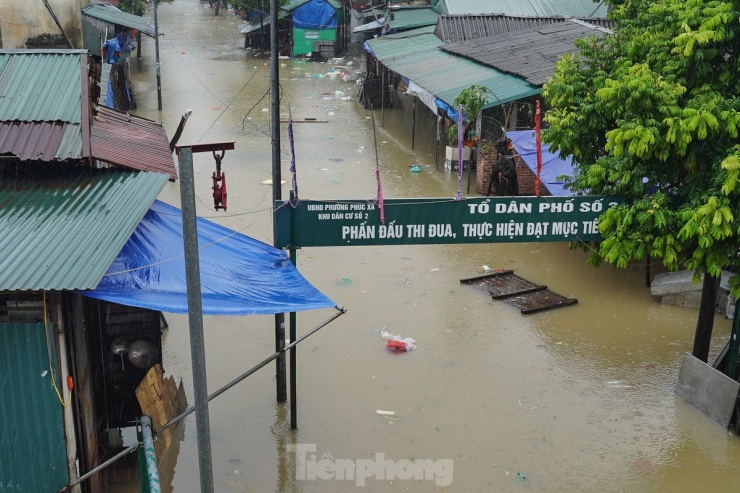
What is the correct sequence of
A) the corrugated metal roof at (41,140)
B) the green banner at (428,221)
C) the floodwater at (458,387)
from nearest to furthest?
the corrugated metal roof at (41,140) < the green banner at (428,221) < the floodwater at (458,387)

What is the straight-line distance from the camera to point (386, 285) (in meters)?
13.1

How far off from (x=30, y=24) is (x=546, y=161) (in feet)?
44.5

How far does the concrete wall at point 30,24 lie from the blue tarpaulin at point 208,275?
46.4 ft

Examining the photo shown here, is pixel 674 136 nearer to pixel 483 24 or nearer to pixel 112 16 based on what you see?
pixel 483 24

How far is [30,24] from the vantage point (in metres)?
A: 20.4

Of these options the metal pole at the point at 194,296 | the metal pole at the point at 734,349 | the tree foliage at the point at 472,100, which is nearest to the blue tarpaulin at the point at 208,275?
the metal pole at the point at 194,296

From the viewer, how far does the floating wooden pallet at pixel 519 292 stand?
1238 cm

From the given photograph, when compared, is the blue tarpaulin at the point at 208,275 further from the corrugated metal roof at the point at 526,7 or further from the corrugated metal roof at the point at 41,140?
the corrugated metal roof at the point at 526,7

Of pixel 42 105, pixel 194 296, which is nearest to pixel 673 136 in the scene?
pixel 194 296

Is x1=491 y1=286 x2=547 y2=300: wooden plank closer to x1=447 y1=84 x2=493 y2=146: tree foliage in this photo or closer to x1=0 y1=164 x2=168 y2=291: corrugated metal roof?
x1=447 y1=84 x2=493 y2=146: tree foliage

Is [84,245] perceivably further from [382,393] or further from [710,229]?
[710,229]

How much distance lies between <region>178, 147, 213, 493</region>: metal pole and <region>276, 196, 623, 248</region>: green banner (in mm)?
3498

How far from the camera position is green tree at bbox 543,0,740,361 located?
8.08 m

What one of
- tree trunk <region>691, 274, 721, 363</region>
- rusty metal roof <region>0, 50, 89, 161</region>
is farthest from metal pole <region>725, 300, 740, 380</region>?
rusty metal roof <region>0, 50, 89, 161</region>
